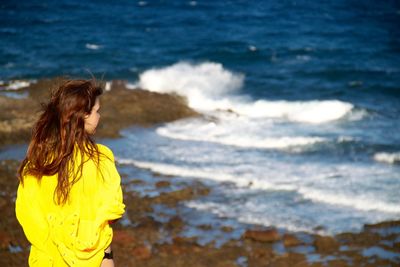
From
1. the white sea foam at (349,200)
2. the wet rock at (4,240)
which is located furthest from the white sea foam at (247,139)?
the wet rock at (4,240)

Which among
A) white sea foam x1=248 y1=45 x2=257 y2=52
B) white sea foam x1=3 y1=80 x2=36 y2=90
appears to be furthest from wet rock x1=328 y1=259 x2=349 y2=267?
white sea foam x1=248 y1=45 x2=257 y2=52

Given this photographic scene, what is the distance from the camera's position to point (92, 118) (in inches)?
104

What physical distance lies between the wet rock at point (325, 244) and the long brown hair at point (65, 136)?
5136mm

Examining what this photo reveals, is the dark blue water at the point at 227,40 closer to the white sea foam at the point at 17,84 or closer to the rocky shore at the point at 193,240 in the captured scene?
the white sea foam at the point at 17,84

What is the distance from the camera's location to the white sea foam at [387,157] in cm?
1131

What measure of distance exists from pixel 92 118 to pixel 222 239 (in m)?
5.04

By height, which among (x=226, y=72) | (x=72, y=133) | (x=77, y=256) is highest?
(x=72, y=133)

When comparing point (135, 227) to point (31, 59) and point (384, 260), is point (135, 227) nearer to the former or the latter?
point (384, 260)

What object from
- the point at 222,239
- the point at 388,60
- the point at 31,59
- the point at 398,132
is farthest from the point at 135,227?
the point at 388,60

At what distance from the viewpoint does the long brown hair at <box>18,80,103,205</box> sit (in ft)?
8.39

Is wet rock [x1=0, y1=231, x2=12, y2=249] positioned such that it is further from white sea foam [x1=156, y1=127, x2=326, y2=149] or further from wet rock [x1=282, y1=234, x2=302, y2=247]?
white sea foam [x1=156, y1=127, x2=326, y2=149]

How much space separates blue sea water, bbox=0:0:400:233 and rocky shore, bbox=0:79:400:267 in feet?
1.20

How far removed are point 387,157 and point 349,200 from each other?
2.87 m

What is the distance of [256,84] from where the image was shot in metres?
19.2
